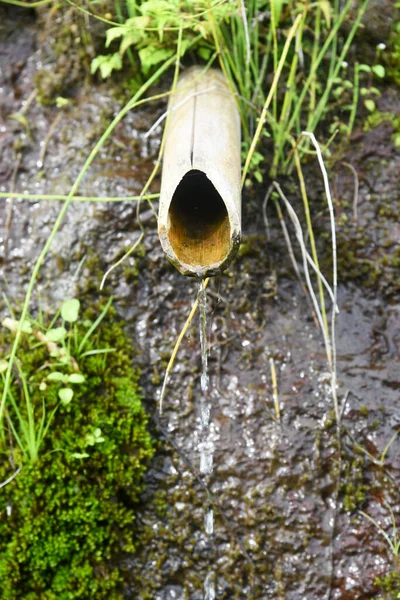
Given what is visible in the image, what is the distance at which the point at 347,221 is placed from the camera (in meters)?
3.12

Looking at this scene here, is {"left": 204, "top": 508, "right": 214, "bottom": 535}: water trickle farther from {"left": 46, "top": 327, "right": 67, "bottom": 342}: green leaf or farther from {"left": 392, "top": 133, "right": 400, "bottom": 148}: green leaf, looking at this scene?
{"left": 392, "top": 133, "right": 400, "bottom": 148}: green leaf

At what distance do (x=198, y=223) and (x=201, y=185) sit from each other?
0.16 meters

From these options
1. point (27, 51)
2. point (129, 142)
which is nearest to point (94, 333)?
point (129, 142)

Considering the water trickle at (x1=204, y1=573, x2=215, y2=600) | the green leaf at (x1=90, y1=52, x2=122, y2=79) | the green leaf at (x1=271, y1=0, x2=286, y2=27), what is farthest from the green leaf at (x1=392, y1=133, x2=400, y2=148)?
the water trickle at (x1=204, y1=573, x2=215, y2=600)

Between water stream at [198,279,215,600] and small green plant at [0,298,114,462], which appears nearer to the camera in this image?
small green plant at [0,298,114,462]

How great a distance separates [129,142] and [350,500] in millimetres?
2143

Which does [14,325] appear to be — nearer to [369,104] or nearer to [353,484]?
[353,484]

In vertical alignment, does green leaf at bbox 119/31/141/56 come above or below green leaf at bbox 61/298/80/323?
above

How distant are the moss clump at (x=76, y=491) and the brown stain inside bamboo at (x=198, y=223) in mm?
878

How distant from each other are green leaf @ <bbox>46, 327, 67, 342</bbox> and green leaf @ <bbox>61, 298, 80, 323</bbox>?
7 centimetres

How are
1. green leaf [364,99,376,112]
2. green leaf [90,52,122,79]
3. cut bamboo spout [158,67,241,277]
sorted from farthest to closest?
green leaf [364,99,376,112] → green leaf [90,52,122,79] → cut bamboo spout [158,67,241,277]

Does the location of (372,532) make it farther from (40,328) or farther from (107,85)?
(107,85)

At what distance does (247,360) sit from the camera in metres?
2.94

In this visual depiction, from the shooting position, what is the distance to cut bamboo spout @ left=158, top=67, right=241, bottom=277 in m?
2.02
